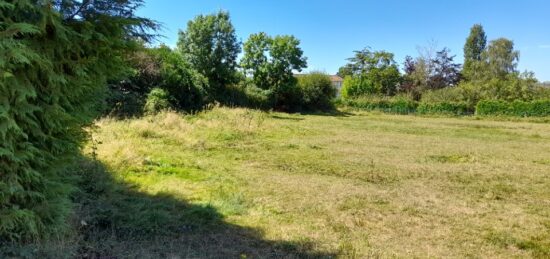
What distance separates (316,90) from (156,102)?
1626cm

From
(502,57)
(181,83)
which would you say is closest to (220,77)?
(181,83)

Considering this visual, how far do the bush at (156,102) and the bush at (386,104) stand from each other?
801 inches

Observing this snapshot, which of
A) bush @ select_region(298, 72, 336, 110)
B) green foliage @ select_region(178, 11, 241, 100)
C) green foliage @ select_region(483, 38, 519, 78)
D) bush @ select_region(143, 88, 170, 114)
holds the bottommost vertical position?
bush @ select_region(143, 88, 170, 114)

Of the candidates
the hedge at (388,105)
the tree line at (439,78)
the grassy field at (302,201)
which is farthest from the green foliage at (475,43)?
the grassy field at (302,201)

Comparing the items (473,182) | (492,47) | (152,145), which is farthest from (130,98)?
(492,47)

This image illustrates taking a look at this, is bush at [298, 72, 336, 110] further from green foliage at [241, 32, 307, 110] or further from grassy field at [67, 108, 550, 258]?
grassy field at [67, 108, 550, 258]

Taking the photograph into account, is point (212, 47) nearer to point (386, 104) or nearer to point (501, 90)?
point (386, 104)

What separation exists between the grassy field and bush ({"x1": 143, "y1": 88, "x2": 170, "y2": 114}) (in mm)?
4731

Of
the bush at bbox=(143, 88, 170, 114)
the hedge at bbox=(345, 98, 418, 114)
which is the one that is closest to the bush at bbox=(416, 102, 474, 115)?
the hedge at bbox=(345, 98, 418, 114)

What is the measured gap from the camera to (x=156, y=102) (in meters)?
15.1

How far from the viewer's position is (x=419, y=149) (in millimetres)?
10789

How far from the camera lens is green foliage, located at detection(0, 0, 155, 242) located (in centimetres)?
246

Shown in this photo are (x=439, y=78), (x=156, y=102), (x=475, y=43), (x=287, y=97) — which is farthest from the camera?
(x=475, y=43)

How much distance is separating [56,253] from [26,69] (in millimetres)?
1298
